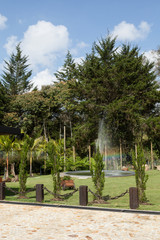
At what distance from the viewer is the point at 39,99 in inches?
1391

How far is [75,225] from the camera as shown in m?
6.41

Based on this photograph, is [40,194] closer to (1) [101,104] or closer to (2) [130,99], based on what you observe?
(2) [130,99]

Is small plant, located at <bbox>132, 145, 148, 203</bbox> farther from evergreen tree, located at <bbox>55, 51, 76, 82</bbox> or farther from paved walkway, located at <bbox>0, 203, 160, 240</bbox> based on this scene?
evergreen tree, located at <bbox>55, 51, 76, 82</bbox>

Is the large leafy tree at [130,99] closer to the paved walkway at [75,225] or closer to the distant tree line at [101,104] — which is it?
the distant tree line at [101,104]

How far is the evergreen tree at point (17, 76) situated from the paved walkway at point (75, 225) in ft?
130

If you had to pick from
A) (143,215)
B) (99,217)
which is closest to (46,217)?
(99,217)

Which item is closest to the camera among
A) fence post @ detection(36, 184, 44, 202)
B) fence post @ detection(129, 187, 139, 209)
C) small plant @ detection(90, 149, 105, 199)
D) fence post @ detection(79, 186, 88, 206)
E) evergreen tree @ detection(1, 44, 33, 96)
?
fence post @ detection(129, 187, 139, 209)

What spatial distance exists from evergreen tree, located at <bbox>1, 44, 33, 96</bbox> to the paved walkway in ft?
130

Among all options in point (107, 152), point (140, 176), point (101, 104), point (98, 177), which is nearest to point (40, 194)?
point (98, 177)

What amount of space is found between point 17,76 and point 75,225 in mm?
44567

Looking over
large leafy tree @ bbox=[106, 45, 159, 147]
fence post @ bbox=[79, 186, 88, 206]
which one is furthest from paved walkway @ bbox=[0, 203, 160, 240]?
large leafy tree @ bbox=[106, 45, 159, 147]

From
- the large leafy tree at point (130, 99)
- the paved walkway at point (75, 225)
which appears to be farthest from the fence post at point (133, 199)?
the large leafy tree at point (130, 99)

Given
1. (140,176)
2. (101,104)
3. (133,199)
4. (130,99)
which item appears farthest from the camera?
(101,104)

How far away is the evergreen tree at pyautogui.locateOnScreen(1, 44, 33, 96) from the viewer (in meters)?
45.8
